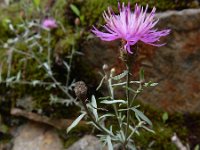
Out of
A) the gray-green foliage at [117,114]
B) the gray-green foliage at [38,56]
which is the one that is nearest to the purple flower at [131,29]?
the gray-green foliage at [117,114]

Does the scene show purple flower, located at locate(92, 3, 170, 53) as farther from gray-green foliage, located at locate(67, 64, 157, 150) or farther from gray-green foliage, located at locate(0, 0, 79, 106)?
gray-green foliage, located at locate(0, 0, 79, 106)

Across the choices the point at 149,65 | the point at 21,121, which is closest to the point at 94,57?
the point at 149,65

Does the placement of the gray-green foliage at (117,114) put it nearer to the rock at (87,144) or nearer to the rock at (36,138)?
the rock at (87,144)

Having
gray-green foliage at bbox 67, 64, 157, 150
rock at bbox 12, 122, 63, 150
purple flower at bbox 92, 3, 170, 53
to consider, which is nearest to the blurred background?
rock at bbox 12, 122, 63, 150

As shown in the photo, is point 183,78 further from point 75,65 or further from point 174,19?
point 75,65

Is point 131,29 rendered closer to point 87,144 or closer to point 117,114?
point 117,114

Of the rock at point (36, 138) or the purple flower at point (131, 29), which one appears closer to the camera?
the purple flower at point (131, 29)
